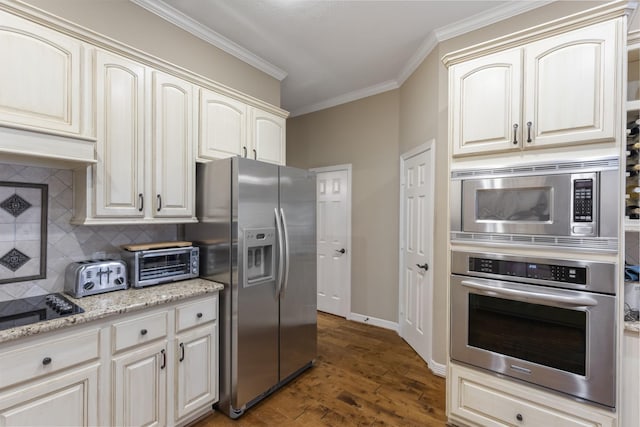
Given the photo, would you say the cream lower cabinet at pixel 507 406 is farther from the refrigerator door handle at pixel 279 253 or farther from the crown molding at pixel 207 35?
the crown molding at pixel 207 35

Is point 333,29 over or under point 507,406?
over

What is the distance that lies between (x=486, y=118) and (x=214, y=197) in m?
1.95

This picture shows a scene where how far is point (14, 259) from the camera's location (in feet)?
5.90

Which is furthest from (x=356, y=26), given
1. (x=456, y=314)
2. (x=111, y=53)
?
(x=456, y=314)

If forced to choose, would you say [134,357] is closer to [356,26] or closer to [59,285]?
[59,285]

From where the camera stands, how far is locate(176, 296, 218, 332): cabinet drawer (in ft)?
6.43

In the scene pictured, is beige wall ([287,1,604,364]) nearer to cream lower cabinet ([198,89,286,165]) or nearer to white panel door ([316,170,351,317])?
white panel door ([316,170,351,317])

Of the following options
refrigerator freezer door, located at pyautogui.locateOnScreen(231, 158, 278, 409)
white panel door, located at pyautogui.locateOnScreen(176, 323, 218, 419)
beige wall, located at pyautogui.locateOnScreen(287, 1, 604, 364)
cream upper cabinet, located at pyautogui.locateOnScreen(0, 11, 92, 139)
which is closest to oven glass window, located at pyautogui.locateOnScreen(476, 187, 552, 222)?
beige wall, located at pyautogui.locateOnScreen(287, 1, 604, 364)

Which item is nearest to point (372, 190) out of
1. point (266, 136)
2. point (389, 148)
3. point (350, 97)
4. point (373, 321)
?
point (389, 148)

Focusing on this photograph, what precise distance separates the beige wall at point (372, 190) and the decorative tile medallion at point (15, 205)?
319 cm

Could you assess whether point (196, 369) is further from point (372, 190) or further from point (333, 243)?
point (372, 190)

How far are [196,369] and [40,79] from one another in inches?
77.2

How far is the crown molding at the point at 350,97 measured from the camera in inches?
146

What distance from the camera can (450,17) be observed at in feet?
8.16
